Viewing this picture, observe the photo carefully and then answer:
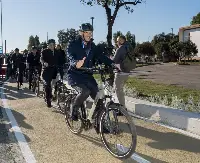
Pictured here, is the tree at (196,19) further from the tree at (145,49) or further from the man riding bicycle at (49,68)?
the man riding bicycle at (49,68)

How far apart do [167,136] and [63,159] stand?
7.48 feet

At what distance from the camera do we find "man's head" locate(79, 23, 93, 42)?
6.20m

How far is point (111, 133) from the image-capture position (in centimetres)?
573

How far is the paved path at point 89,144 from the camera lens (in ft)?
18.0

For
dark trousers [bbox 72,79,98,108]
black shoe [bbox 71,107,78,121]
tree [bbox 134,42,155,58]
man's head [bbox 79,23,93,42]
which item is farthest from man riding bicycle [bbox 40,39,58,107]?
tree [bbox 134,42,155,58]

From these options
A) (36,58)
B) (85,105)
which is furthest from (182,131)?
(36,58)

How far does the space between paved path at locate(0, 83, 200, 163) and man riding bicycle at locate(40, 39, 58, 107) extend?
78.6 inches

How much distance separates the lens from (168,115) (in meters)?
7.93

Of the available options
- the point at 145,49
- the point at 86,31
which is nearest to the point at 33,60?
the point at 86,31

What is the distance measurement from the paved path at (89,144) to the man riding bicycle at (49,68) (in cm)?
200

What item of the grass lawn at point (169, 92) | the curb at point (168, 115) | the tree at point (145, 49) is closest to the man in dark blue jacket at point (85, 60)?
the curb at point (168, 115)

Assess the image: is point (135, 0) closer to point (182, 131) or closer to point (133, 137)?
point (182, 131)

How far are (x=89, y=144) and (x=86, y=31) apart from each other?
1.96m

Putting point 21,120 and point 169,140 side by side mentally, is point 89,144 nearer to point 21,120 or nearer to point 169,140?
point 169,140
